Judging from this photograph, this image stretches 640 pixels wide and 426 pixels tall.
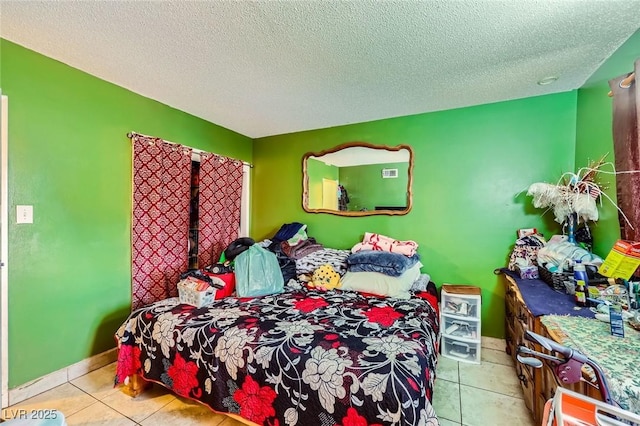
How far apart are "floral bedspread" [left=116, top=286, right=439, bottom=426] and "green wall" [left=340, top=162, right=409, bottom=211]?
1210 mm

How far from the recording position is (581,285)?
154 centimetres

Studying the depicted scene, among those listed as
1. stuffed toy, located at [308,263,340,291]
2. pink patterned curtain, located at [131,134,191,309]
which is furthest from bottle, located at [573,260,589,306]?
pink patterned curtain, located at [131,134,191,309]

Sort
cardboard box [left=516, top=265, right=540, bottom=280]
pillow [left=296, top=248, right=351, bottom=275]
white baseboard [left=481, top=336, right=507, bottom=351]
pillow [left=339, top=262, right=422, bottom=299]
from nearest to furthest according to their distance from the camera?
cardboard box [left=516, top=265, right=540, bottom=280], pillow [left=339, top=262, right=422, bottom=299], white baseboard [left=481, top=336, right=507, bottom=351], pillow [left=296, top=248, right=351, bottom=275]

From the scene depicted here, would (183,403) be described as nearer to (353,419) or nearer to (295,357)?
(295,357)

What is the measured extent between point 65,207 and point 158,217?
0.66m

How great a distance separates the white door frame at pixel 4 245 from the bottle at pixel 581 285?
11.2ft

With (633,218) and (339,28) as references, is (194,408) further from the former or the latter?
(633,218)

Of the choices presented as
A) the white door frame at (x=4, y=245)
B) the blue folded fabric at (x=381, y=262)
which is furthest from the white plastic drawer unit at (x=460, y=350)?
the white door frame at (x=4, y=245)

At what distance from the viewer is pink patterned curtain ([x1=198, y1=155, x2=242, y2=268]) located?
3.05m

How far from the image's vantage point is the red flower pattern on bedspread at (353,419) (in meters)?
1.22

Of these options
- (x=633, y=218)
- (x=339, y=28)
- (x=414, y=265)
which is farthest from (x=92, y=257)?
(x=633, y=218)

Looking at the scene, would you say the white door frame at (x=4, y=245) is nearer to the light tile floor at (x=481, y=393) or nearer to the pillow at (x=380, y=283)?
the pillow at (x=380, y=283)

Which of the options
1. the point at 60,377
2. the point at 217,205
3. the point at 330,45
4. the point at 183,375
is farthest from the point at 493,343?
the point at 60,377

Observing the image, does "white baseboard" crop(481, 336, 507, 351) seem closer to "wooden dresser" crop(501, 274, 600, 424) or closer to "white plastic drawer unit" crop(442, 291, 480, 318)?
"wooden dresser" crop(501, 274, 600, 424)
